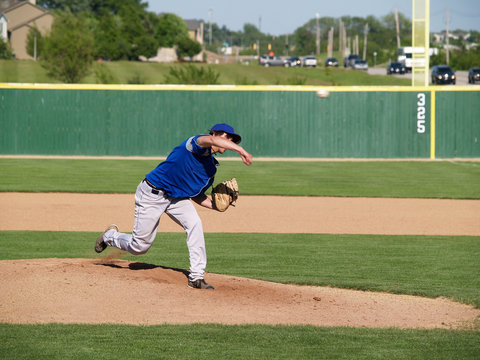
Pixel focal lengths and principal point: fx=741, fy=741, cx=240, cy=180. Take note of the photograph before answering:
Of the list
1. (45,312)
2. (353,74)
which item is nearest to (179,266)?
(45,312)

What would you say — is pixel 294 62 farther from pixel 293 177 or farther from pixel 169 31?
pixel 293 177

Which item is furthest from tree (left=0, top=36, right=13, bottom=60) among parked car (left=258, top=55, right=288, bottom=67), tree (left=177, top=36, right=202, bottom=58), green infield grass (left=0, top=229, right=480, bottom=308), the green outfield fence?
green infield grass (left=0, top=229, right=480, bottom=308)

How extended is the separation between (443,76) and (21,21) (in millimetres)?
65872

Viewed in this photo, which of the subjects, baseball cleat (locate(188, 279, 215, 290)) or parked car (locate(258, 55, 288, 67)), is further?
parked car (locate(258, 55, 288, 67))

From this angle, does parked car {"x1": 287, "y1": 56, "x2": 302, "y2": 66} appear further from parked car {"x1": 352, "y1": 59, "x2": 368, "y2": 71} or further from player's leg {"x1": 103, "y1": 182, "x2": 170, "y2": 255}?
player's leg {"x1": 103, "y1": 182, "x2": 170, "y2": 255}

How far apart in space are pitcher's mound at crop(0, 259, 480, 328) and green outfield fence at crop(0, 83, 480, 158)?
19528 millimetres

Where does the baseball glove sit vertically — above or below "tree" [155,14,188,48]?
below

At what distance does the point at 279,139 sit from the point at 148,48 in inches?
Result: 2535

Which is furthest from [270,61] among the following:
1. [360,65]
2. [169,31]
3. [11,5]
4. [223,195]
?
[223,195]

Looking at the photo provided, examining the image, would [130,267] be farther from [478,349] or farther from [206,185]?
[478,349]

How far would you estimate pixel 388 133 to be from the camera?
91.3ft

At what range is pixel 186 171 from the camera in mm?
7312

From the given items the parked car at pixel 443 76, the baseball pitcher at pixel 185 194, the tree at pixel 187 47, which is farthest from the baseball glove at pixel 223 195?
the tree at pixel 187 47

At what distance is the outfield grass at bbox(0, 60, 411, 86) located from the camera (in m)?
62.9
